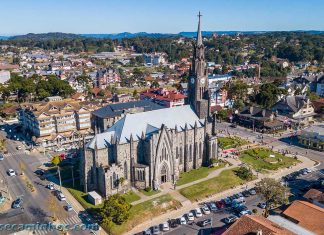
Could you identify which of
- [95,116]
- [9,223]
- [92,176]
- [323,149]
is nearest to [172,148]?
[92,176]

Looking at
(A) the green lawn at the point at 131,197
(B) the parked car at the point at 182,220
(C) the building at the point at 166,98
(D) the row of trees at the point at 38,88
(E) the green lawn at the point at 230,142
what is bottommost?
(B) the parked car at the point at 182,220

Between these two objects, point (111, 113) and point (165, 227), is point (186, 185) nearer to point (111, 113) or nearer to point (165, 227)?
point (165, 227)

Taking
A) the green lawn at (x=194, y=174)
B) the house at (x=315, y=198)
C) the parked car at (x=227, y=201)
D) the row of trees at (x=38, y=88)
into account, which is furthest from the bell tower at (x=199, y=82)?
the row of trees at (x=38, y=88)

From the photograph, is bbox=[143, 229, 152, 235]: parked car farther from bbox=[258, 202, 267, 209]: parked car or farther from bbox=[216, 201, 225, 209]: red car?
bbox=[258, 202, 267, 209]: parked car

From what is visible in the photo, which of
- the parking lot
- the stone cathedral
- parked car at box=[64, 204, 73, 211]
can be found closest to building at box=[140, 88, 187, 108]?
the stone cathedral

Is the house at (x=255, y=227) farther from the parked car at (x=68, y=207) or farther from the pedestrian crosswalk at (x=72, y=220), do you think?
the parked car at (x=68, y=207)

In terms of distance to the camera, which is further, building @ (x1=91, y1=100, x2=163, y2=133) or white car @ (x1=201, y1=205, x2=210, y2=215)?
building @ (x1=91, y1=100, x2=163, y2=133)

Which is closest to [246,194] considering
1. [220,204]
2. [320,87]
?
[220,204]
